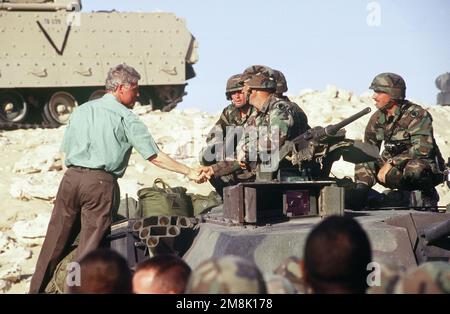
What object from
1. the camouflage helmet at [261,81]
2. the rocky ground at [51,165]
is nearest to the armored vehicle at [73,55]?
the rocky ground at [51,165]

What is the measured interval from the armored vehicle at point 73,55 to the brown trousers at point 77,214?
14.4 m

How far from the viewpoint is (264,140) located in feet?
19.8

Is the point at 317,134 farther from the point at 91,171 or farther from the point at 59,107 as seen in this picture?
the point at 59,107

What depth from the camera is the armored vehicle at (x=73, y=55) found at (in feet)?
68.0

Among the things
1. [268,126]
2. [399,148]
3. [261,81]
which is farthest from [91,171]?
[399,148]

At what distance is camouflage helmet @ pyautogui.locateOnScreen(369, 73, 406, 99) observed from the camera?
23.7 feet

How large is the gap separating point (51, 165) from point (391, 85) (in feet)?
27.3

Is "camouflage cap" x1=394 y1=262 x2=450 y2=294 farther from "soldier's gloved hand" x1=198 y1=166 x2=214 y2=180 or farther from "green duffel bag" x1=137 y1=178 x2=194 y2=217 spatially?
"green duffel bag" x1=137 y1=178 x2=194 y2=217

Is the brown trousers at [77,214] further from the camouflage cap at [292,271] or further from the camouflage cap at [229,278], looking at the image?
the camouflage cap at [229,278]

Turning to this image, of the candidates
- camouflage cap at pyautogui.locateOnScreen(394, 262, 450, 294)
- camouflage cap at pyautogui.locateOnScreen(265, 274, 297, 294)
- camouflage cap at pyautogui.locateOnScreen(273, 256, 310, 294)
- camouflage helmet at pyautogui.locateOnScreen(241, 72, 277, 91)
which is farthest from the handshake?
camouflage cap at pyautogui.locateOnScreen(394, 262, 450, 294)

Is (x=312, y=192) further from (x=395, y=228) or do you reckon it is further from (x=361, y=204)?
(x=361, y=204)

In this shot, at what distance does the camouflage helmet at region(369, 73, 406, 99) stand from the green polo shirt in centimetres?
231

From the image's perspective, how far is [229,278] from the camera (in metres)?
2.64
